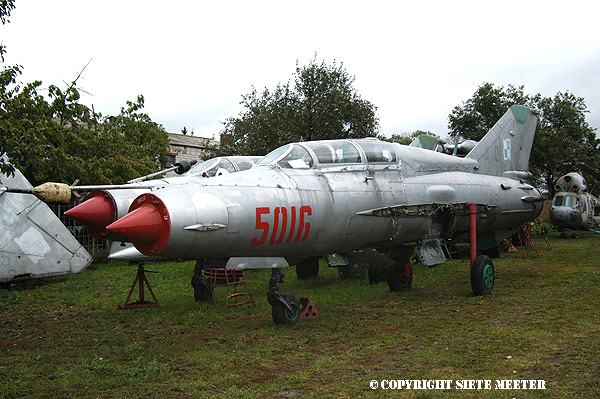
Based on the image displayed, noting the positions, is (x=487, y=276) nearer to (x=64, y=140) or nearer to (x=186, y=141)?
(x=64, y=140)

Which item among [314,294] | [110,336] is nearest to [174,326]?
[110,336]

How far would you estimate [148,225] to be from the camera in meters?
5.23

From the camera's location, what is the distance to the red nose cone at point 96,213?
656cm

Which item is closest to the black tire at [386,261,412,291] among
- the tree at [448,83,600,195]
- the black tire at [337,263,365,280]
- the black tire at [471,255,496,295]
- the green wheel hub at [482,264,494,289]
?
the black tire at [471,255,496,295]

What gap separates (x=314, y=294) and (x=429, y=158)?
3729 millimetres

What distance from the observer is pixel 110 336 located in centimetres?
714

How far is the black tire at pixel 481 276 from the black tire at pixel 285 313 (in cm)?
385

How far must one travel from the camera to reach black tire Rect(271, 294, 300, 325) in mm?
7168

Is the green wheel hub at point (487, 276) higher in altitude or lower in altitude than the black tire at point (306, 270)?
higher

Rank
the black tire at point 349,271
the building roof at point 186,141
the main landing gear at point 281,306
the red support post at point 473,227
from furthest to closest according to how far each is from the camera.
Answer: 1. the building roof at point 186,141
2. the black tire at point 349,271
3. the red support post at point 473,227
4. the main landing gear at point 281,306

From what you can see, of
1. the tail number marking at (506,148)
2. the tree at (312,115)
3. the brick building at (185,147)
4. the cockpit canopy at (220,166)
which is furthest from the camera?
the brick building at (185,147)

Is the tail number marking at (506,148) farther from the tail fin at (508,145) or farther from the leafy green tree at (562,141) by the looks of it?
the leafy green tree at (562,141)

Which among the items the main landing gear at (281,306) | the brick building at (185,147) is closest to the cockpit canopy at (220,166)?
the main landing gear at (281,306)

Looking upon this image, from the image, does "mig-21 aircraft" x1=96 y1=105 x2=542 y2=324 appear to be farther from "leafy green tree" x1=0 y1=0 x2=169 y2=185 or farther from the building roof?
the building roof
